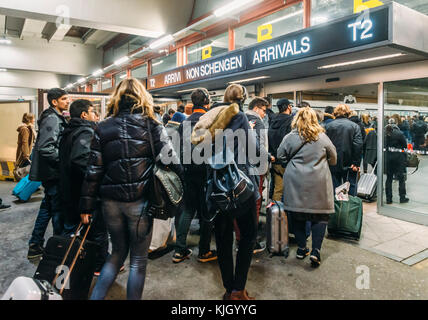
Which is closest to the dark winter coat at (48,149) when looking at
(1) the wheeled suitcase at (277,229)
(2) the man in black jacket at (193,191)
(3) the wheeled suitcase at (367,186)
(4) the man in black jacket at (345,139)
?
(2) the man in black jacket at (193,191)

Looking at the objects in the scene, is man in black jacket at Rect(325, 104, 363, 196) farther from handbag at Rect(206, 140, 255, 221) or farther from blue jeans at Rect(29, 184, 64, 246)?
blue jeans at Rect(29, 184, 64, 246)

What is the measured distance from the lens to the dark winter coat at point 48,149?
3.33 metres

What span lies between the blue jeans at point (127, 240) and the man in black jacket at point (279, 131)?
8.13 feet

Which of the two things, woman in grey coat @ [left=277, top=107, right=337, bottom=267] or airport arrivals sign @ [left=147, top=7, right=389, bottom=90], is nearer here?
woman in grey coat @ [left=277, top=107, right=337, bottom=267]

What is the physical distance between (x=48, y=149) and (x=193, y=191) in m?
1.59

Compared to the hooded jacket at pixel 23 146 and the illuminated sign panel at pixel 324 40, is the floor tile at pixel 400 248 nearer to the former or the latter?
the illuminated sign panel at pixel 324 40

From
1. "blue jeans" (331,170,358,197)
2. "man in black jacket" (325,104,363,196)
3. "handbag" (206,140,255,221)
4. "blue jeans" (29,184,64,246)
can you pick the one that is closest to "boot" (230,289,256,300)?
"handbag" (206,140,255,221)

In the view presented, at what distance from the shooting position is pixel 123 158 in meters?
2.19

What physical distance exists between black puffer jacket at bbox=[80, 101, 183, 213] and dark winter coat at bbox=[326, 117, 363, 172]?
10.9 ft

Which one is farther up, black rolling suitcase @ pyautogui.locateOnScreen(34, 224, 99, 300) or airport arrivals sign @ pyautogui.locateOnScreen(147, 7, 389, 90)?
airport arrivals sign @ pyautogui.locateOnScreen(147, 7, 389, 90)

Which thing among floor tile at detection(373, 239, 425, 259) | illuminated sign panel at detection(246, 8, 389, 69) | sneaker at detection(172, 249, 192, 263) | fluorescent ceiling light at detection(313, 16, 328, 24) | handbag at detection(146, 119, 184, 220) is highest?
fluorescent ceiling light at detection(313, 16, 328, 24)

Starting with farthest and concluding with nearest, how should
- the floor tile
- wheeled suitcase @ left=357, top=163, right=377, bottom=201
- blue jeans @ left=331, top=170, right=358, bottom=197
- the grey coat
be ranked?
1. wheeled suitcase @ left=357, top=163, right=377, bottom=201
2. blue jeans @ left=331, top=170, right=358, bottom=197
3. the floor tile
4. the grey coat

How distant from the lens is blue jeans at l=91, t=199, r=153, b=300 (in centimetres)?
223

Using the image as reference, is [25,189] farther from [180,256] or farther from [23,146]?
[180,256]
